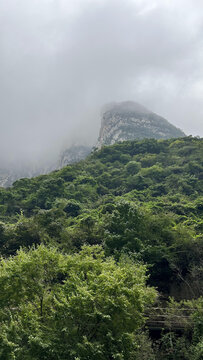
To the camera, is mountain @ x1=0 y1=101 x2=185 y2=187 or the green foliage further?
mountain @ x1=0 y1=101 x2=185 y2=187

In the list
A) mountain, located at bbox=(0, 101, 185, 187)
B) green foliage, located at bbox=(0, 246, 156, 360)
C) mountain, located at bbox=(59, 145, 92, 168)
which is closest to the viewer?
green foliage, located at bbox=(0, 246, 156, 360)

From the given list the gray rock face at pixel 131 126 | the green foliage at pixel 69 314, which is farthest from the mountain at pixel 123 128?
the green foliage at pixel 69 314

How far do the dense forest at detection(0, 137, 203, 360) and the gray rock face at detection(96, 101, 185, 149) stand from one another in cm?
5261

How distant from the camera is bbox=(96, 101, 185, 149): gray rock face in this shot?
340ft

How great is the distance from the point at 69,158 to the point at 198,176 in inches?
3245

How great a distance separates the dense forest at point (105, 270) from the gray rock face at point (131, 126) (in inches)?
2071

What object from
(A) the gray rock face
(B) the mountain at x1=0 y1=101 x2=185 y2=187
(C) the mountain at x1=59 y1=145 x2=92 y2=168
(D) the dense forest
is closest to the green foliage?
(D) the dense forest

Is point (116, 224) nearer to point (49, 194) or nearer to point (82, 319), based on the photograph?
point (82, 319)

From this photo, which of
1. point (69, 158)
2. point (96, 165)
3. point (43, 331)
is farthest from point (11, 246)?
point (69, 158)

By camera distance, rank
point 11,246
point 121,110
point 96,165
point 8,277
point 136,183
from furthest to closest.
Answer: point 121,110 → point 96,165 → point 136,183 → point 11,246 → point 8,277

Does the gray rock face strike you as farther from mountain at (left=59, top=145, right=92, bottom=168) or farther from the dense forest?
the dense forest

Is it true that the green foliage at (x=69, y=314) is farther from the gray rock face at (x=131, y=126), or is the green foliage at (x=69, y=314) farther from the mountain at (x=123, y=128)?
the gray rock face at (x=131, y=126)

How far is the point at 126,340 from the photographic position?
37.8ft

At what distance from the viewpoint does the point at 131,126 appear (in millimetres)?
Answer: 107875
